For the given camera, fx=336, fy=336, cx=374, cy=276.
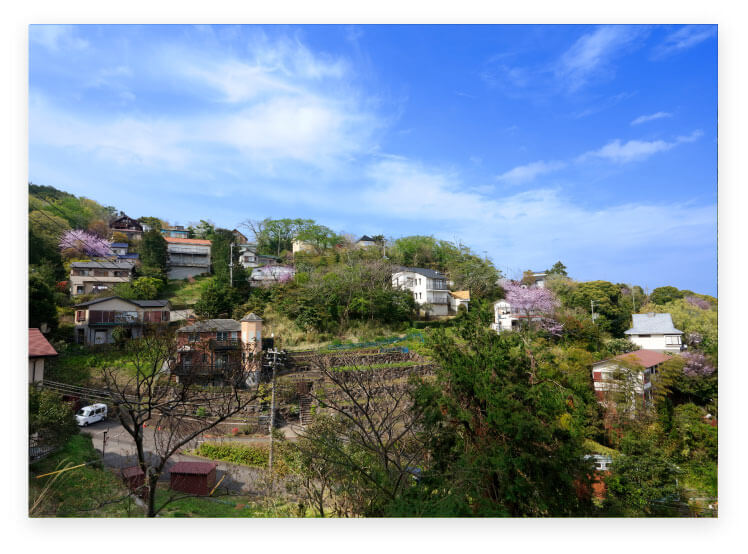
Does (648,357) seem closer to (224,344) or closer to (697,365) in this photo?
(697,365)

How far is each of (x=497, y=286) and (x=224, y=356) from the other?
3.82 metres

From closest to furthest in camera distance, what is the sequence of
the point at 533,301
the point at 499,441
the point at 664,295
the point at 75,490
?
the point at 75,490
the point at 499,441
the point at 664,295
the point at 533,301

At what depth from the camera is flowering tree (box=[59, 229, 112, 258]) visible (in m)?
3.42

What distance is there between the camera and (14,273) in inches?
120

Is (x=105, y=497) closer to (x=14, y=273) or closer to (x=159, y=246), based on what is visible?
(x=14, y=273)

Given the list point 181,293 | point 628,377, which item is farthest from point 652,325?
point 181,293

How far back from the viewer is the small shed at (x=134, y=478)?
2977mm

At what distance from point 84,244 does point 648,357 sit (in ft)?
20.7

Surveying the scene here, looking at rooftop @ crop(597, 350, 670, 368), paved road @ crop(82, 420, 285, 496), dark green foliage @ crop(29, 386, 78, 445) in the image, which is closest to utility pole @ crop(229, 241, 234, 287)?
paved road @ crop(82, 420, 285, 496)

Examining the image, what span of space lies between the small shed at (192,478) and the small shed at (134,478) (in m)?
0.28

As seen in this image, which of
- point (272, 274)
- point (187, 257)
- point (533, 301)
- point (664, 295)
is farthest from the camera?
point (272, 274)

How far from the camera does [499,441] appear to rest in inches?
120

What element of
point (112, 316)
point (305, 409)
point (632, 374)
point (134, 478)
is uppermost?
point (112, 316)
